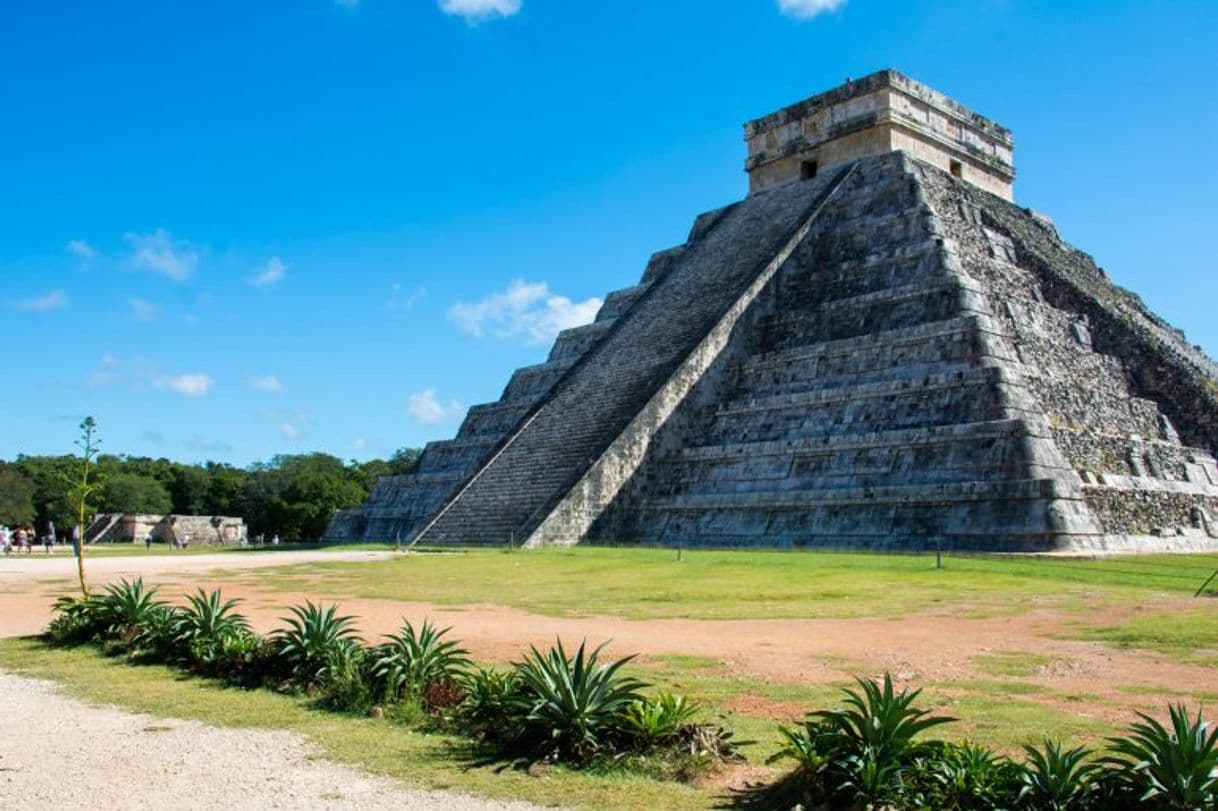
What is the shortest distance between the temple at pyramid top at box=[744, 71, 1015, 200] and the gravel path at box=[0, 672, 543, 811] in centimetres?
2380

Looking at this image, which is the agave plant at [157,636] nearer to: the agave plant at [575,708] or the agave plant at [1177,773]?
the agave plant at [575,708]

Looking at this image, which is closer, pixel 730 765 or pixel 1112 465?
pixel 730 765

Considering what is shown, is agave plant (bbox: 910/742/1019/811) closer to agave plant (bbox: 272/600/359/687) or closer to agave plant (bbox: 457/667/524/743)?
agave plant (bbox: 457/667/524/743)

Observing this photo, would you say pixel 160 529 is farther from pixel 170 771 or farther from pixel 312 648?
pixel 170 771

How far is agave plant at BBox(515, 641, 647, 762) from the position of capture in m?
5.16

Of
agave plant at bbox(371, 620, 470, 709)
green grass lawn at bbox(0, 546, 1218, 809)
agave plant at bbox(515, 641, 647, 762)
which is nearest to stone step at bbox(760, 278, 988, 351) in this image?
green grass lawn at bbox(0, 546, 1218, 809)

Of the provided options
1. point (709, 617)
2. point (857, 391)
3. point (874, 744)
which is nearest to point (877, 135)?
point (857, 391)

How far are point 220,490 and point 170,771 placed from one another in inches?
2852

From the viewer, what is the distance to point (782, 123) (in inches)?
1125

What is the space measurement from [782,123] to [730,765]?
25.9 m

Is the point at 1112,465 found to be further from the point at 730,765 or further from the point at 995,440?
the point at 730,765

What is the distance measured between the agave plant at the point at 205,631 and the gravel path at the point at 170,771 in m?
1.40

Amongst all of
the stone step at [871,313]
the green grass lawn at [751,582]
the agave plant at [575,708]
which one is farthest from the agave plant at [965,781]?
the stone step at [871,313]

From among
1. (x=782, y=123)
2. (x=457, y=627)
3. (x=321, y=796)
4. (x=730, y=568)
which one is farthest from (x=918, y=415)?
(x=321, y=796)
